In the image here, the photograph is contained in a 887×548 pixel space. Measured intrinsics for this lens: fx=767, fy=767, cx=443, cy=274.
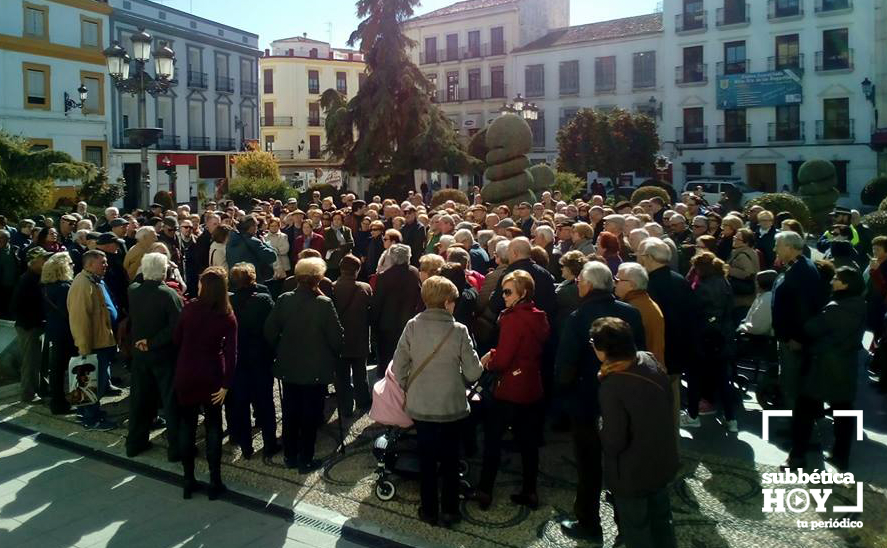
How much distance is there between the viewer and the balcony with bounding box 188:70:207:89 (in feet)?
147

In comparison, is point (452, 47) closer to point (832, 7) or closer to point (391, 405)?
point (832, 7)

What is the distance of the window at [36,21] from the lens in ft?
111

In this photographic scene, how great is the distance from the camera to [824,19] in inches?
1531

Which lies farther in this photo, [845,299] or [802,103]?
[802,103]

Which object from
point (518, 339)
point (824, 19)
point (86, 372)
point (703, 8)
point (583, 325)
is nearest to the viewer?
point (583, 325)

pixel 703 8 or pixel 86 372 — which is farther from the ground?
pixel 703 8

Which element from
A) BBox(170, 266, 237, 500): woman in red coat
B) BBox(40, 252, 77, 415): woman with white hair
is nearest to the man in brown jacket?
BBox(40, 252, 77, 415): woman with white hair

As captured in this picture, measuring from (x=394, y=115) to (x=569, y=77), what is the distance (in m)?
20.4

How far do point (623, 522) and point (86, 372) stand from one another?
569 cm

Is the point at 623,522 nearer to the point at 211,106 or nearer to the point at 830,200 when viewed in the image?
the point at 830,200

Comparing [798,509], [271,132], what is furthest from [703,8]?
[798,509]

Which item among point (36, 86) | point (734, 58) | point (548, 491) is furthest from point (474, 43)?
point (548, 491)

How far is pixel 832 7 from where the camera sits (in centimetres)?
3859

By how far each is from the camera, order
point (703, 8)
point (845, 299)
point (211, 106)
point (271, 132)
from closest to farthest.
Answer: point (845, 299), point (703, 8), point (211, 106), point (271, 132)
